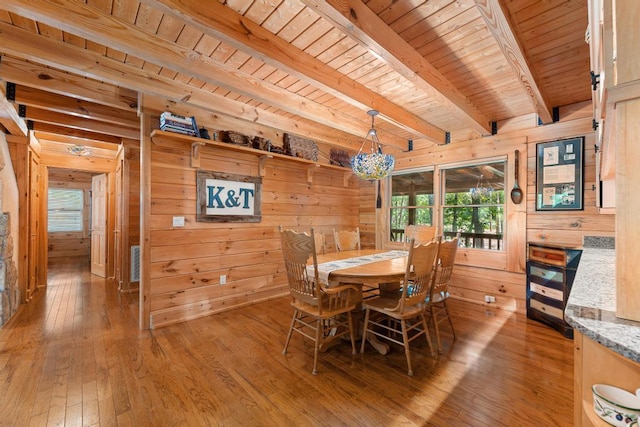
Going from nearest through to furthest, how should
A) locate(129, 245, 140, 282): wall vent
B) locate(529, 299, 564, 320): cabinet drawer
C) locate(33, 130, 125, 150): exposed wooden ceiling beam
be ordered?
locate(529, 299, 564, 320): cabinet drawer, locate(33, 130, 125, 150): exposed wooden ceiling beam, locate(129, 245, 140, 282): wall vent

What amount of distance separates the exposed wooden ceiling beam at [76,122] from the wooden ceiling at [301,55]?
1.0 inches

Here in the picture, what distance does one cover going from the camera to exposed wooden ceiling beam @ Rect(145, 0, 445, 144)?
5.14ft

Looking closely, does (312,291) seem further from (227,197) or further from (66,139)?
(66,139)

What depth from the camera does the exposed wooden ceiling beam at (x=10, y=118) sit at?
268 cm

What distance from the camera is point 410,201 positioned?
479 centimetres

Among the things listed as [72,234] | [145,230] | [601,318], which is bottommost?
[72,234]

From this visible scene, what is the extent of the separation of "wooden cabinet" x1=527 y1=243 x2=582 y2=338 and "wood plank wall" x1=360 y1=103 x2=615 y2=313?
0.32 meters

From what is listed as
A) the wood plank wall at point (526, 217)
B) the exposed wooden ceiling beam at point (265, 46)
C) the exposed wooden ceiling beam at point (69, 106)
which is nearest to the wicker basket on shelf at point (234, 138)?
the exposed wooden ceiling beam at point (69, 106)

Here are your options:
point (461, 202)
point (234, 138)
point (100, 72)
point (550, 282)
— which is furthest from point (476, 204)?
point (100, 72)

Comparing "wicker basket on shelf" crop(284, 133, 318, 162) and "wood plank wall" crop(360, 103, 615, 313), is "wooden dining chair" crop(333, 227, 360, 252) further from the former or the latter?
"wood plank wall" crop(360, 103, 615, 313)

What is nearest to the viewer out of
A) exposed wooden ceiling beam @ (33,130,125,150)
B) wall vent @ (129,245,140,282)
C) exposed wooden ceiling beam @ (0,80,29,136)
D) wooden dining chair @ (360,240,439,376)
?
wooden dining chair @ (360,240,439,376)

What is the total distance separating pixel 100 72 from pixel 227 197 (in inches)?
68.1

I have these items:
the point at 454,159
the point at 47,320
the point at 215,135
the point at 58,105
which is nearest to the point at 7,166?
the point at 58,105

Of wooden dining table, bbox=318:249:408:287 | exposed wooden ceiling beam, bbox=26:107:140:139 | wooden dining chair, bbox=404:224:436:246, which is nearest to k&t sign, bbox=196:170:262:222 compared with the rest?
wooden dining table, bbox=318:249:408:287
